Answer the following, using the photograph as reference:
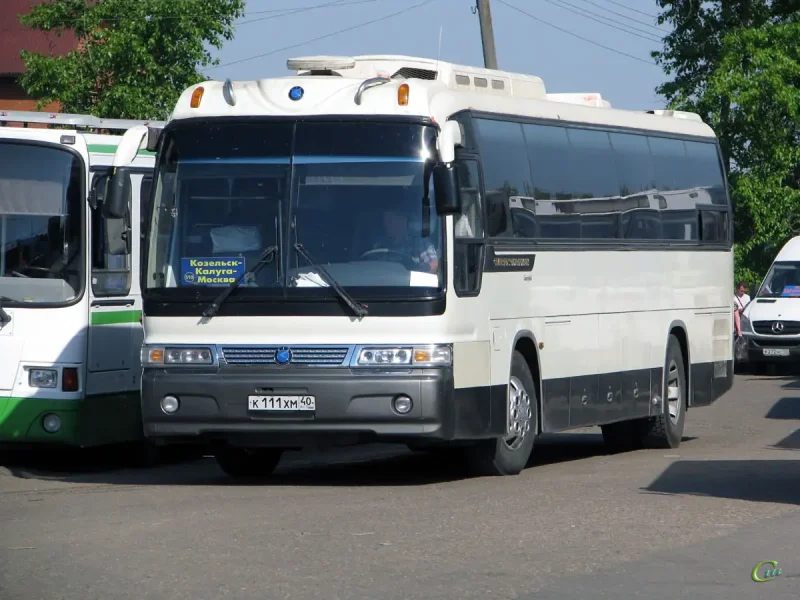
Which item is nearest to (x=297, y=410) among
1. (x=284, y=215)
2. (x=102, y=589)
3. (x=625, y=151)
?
(x=284, y=215)

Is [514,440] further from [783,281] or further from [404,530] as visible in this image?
[783,281]

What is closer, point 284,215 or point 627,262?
point 284,215

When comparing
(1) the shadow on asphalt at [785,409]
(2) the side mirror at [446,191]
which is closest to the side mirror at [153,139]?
(2) the side mirror at [446,191]

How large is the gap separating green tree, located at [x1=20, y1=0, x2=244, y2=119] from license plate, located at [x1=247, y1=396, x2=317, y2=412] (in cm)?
2109

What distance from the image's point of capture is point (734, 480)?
13.7m

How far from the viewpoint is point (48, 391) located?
15023mm

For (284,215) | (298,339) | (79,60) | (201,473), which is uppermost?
(79,60)

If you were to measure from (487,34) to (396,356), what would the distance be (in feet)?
55.3

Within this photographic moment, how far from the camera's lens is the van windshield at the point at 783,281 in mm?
34312

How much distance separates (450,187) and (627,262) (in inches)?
175

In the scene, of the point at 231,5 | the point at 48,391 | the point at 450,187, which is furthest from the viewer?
the point at 231,5

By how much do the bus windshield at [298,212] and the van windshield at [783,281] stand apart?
73.1 ft

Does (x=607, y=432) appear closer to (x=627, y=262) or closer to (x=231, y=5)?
(x=627, y=262)

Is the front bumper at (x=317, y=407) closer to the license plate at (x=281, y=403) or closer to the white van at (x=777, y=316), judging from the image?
the license plate at (x=281, y=403)
